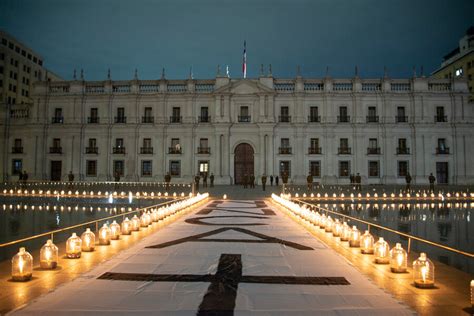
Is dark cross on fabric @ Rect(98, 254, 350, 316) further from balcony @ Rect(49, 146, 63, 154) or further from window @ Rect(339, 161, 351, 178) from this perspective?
balcony @ Rect(49, 146, 63, 154)

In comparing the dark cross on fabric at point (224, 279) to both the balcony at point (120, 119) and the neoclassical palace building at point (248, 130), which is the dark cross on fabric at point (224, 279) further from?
the balcony at point (120, 119)

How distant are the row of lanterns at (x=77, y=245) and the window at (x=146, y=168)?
28.6 metres

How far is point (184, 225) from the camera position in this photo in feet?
39.6

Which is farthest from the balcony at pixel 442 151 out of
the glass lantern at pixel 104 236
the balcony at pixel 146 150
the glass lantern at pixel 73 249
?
the glass lantern at pixel 73 249

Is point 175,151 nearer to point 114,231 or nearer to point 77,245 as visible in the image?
point 114,231

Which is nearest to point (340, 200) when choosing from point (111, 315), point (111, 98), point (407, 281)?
point (407, 281)

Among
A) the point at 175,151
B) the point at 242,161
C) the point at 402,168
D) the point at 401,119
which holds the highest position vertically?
the point at 401,119

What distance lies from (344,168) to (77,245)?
36.0 meters

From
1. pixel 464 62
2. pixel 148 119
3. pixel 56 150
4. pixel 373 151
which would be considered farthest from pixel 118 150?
pixel 464 62

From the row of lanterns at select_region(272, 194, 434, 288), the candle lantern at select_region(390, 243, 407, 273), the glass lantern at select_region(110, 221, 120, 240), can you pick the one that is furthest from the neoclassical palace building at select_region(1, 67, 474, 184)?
the candle lantern at select_region(390, 243, 407, 273)

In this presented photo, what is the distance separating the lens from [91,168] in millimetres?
42250

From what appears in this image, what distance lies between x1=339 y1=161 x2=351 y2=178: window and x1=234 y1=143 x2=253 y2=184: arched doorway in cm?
957

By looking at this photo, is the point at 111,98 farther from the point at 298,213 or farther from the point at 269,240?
the point at 269,240

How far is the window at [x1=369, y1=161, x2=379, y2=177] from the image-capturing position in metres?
40.0
